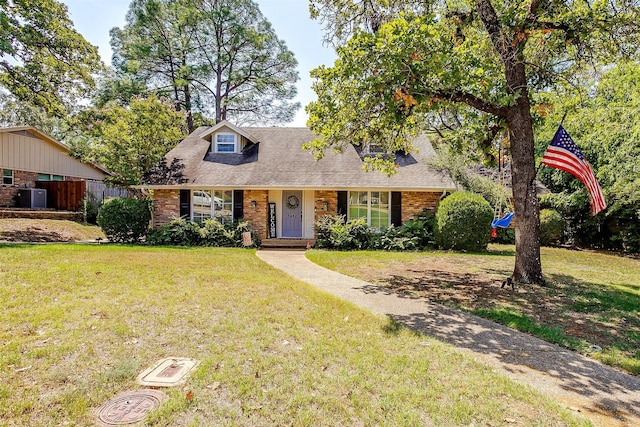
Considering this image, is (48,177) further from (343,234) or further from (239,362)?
(239,362)

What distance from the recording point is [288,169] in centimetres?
1521

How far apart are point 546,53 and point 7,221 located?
822 inches

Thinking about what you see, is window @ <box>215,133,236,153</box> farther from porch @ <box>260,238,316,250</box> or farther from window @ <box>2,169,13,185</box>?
window @ <box>2,169,13,185</box>

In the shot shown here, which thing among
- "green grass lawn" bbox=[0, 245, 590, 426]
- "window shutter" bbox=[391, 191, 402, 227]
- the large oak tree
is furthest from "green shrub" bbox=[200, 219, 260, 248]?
"green grass lawn" bbox=[0, 245, 590, 426]

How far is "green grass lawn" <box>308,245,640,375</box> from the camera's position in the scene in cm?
467

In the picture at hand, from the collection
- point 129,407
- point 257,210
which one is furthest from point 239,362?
point 257,210

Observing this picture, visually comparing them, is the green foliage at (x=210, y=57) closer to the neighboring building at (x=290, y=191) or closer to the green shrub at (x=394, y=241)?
the neighboring building at (x=290, y=191)

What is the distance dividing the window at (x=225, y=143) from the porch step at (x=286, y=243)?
5114 millimetres

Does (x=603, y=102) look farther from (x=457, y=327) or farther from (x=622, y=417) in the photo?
(x=622, y=417)

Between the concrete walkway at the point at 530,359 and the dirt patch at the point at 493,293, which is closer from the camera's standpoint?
the concrete walkway at the point at 530,359

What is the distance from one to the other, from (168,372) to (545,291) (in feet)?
22.9

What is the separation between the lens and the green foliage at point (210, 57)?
26.2 metres

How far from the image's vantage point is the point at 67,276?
6.79 metres

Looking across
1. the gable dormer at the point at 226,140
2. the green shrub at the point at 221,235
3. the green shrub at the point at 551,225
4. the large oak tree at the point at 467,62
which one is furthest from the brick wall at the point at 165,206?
the green shrub at the point at 551,225
